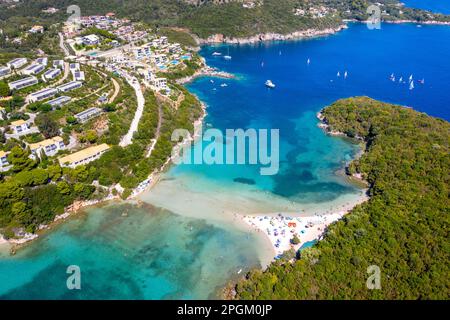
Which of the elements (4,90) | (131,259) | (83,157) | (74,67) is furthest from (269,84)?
(131,259)

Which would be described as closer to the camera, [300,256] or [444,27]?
[300,256]

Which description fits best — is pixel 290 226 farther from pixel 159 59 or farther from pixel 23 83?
pixel 159 59

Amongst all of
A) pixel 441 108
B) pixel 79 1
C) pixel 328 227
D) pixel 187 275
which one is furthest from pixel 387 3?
pixel 187 275

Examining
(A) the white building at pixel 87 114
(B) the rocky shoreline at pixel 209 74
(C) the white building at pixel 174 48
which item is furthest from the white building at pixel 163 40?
(A) the white building at pixel 87 114

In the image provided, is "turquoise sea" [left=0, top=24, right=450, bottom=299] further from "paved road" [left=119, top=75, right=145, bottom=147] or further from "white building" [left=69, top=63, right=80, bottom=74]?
"white building" [left=69, top=63, right=80, bottom=74]

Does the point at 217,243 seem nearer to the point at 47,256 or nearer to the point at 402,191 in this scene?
the point at 47,256

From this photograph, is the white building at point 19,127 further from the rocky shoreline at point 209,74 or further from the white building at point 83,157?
the rocky shoreline at point 209,74
